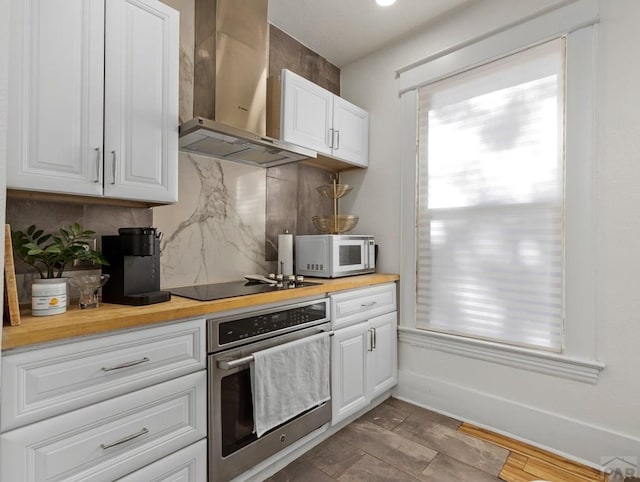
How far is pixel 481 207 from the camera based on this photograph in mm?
2160

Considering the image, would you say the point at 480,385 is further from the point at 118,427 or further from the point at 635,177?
the point at 118,427

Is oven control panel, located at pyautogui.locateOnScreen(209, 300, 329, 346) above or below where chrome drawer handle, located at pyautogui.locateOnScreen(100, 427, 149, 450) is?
above

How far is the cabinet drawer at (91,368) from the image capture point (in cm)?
94

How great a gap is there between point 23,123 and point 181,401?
115 cm

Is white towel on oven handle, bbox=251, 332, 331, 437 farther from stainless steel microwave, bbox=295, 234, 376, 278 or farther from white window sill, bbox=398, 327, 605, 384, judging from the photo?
white window sill, bbox=398, 327, 605, 384

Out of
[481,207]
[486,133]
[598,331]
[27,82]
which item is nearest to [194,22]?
[27,82]

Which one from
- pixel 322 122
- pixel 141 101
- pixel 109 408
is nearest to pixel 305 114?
pixel 322 122

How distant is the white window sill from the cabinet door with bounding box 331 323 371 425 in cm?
49

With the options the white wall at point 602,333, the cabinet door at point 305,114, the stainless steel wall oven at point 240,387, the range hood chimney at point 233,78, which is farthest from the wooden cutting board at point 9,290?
the white wall at point 602,333

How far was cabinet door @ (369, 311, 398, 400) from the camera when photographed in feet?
7.38

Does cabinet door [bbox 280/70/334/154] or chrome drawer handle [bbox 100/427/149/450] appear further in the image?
cabinet door [bbox 280/70/334/154]

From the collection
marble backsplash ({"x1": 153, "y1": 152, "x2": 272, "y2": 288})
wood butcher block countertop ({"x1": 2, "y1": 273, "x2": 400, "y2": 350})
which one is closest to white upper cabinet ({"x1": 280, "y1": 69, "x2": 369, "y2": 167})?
marble backsplash ({"x1": 153, "y1": 152, "x2": 272, "y2": 288})

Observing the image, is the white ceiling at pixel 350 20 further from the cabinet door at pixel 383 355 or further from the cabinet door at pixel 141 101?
the cabinet door at pixel 383 355

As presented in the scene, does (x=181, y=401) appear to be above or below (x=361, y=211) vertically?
below
